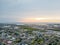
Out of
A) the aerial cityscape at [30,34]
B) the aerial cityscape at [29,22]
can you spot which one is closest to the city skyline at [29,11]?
the aerial cityscape at [29,22]

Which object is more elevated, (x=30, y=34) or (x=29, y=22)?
(x=29, y=22)

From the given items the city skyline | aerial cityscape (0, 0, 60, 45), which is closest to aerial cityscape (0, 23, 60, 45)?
aerial cityscape (0, 0, 60, 45)

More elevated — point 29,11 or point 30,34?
point 29,11

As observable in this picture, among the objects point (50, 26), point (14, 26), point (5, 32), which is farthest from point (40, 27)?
point (5, 32)

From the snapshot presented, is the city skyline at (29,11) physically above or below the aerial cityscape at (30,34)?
above

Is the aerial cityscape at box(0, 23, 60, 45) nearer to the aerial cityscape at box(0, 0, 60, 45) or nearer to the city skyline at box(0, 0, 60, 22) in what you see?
the aerial cityscape at box(0, 0, 60, 45)

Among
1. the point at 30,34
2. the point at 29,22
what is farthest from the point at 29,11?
the point at 30,34

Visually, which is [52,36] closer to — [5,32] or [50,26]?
[50,26]

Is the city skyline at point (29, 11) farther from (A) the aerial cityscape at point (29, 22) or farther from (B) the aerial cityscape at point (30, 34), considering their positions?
(B) the aerial cityscape at point (30, 34)

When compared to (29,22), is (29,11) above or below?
above

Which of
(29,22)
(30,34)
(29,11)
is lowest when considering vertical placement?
(30,34)

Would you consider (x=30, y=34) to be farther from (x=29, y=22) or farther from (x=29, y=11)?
(x=29, y=11)
